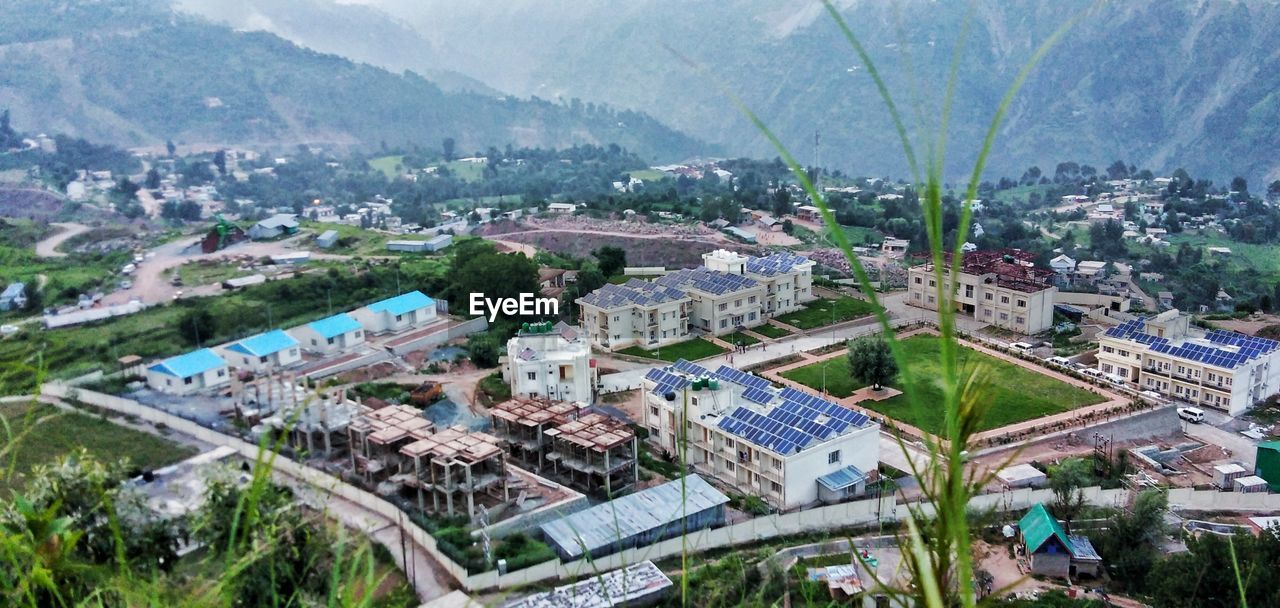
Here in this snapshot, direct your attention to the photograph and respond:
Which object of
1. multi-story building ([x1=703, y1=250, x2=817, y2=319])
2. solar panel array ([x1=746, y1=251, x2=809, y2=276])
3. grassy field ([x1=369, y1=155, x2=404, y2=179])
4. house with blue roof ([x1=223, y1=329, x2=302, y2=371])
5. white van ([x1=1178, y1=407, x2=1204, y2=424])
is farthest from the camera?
grassy field ([x1=369, y1=155, x2=404, y2=179])

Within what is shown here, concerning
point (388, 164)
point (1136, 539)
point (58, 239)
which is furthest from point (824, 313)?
point (388, 164)

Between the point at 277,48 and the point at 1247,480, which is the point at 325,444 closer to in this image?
the point at 1247,480

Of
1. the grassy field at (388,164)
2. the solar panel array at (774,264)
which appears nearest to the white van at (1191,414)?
the solar panel array at (774,264)

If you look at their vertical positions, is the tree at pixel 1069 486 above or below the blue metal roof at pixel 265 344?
below

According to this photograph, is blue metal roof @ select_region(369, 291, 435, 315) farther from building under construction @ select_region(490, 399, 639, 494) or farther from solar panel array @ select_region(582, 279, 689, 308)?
building under construction @ select_region(490, 399, 639, 494)

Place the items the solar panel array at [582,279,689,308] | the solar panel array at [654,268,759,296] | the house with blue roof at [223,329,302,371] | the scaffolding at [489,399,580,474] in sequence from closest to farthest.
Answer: the scaffolding at [489,399,580,474], the house with blue roof at [223,329,302,371], the solar panel array at [582,279,689,308], the solar panel array at [654,268,759,296]

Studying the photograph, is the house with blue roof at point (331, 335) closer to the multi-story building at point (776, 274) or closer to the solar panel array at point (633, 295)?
the solar panel array at point (633, 295)

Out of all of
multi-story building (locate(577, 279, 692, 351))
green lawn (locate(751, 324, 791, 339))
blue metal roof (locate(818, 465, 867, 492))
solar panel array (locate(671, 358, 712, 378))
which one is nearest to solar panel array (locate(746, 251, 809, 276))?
green lawn (locate(751, 324, 791, 339))
